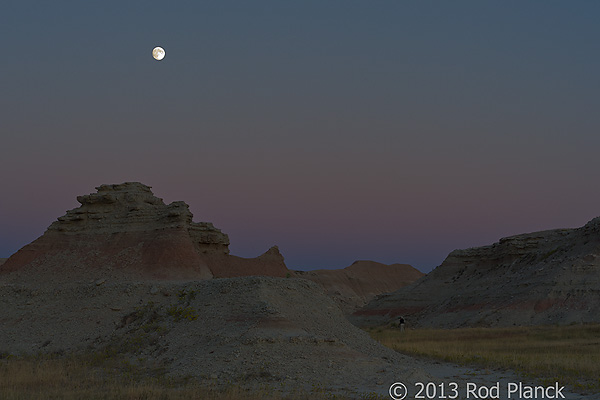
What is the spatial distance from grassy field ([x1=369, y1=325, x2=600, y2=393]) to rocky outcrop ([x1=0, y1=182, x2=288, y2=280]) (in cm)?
1278

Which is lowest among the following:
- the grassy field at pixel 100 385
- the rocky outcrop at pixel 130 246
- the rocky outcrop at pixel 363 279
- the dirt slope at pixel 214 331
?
the grassy field at pixel 100 385

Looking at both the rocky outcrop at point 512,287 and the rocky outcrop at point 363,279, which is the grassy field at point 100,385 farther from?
the rocky outcrop at point 363,279

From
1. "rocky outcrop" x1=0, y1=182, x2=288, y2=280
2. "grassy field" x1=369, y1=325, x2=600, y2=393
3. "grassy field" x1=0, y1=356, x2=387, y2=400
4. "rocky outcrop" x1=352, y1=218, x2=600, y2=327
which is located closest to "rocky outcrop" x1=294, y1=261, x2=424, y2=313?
"rocky outcrop" x1=352, y1=218, x2=600, y2=327

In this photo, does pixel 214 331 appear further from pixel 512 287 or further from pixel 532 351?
pixel 512 287

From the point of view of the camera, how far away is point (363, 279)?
158750 mm

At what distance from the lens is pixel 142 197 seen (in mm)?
41156

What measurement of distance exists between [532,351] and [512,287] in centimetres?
3113

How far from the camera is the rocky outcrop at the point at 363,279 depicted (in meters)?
132

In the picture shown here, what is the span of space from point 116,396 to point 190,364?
15.6 feet

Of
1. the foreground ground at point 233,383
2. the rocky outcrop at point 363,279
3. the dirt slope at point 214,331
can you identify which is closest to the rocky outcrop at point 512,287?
the foreground ground at point 233,383

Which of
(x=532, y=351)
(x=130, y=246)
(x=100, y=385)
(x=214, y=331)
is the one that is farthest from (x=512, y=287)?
(x=100, y=385)

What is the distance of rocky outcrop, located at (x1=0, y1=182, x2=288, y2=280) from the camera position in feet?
120

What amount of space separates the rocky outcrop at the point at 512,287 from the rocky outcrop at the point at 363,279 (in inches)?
1416

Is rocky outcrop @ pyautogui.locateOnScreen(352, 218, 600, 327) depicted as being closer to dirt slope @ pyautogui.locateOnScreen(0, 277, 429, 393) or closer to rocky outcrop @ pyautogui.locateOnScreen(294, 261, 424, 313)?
dirt slope @ pyautogui.locateOnScreen(0, 277, 429, 393)
